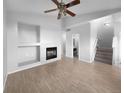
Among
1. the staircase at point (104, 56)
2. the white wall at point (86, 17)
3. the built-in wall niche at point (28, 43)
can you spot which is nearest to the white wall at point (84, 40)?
the white wall at point (86, 17)

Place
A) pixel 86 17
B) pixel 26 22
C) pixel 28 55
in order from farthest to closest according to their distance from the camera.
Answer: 1. pixel 28 55
2. pixel 86 17
3. pixel 26 22

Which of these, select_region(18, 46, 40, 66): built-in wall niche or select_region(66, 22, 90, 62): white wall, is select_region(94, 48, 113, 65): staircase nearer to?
select_region(66, 22, 90, 62): white wall

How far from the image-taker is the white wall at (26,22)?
169 inches

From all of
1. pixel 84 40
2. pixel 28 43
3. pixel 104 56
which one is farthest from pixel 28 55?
pixel 104 56

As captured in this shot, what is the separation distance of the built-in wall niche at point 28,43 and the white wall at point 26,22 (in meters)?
0.44

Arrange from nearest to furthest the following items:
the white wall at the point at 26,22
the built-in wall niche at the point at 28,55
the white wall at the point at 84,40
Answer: the white wall at the point at 26,22
the built-in wall niche at the point at 28,55
the white wall at the point at 84,40

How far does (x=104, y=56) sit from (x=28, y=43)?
202 inches

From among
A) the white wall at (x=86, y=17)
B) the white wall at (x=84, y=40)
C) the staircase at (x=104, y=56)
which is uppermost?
the white wall at (x=86, y=17)

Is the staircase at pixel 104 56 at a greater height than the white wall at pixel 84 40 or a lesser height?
lesser

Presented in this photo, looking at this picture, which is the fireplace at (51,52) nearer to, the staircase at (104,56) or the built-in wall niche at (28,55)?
the built-in wall niche at (28,55)

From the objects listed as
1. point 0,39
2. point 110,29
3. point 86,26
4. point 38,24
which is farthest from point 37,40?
point 110,29

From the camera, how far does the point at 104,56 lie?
6.68 m

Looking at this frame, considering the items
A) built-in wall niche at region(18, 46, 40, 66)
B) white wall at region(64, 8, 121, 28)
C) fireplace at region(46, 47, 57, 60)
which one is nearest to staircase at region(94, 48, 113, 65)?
white wall at region(64, 8, 121, 28)

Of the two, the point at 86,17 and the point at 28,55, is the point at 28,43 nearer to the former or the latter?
the point at 28,55
